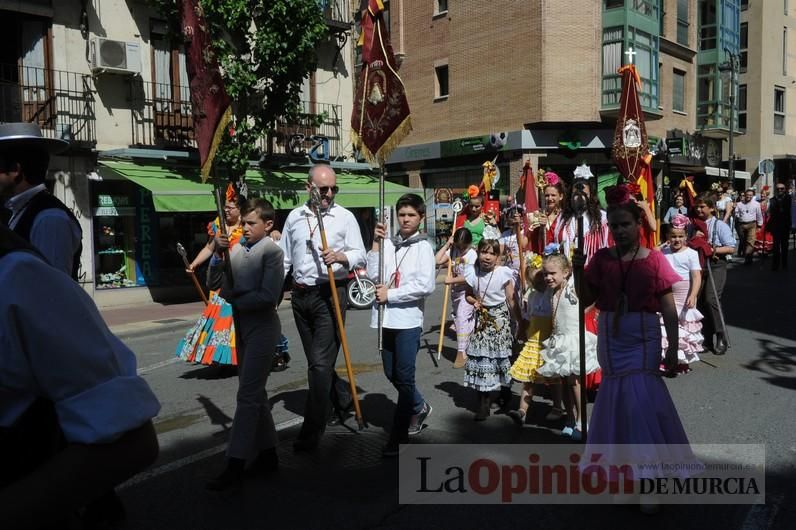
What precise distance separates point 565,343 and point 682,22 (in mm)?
29104

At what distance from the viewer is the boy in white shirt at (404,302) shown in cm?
498

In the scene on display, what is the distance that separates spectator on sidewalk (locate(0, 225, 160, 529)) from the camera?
4.51 feet

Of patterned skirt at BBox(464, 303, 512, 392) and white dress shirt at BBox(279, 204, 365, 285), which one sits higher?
white dress shirt at BBox(279, 204, 365, 285)

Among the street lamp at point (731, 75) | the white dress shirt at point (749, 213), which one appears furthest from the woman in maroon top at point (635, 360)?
the street lamp at point (731, 75)

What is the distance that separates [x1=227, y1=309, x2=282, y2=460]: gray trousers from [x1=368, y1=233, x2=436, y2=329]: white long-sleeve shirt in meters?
0.84

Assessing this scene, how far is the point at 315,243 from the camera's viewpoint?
5320 millimetres

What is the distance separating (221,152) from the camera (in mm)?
14602

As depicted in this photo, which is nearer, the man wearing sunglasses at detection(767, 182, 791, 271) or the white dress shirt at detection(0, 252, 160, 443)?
the white dress shirt at detection(0, 252, 160, 443)

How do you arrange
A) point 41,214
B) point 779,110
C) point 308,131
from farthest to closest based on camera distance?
point 779,110
point 308,131
point 41,214

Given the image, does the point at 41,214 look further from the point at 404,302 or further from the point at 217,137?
the point at 404,302

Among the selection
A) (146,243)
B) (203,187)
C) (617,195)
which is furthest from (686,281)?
(146,243)

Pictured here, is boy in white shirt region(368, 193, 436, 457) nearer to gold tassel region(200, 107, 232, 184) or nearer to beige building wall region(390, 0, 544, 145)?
gold tassel region(200, 107, 232, 184)

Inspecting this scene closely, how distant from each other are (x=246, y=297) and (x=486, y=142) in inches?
851

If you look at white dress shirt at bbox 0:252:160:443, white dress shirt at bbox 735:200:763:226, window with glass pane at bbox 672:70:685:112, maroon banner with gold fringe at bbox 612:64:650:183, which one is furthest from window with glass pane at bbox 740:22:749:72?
white dress shirt at bbox 0:252:160:443
